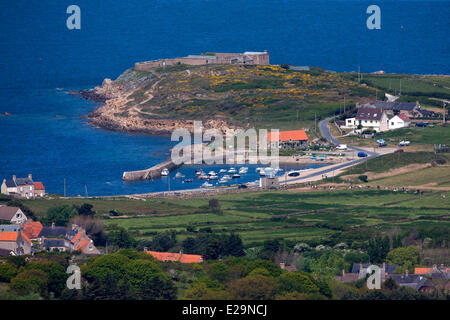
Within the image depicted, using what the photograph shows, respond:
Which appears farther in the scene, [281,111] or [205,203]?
[281,111]

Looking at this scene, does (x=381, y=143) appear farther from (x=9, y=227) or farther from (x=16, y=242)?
(x=16, y=242)

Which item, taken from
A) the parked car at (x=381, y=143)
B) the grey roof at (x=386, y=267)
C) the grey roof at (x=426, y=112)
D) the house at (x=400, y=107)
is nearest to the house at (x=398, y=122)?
the house at (x=400, y=107)

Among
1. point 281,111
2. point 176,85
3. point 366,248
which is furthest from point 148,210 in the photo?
point 176,85

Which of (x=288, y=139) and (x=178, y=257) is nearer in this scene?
(x=178, y=257)

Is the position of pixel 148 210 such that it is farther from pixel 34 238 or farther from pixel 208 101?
pixel 208 101

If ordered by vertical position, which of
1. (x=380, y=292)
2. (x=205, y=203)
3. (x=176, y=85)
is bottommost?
(x=380, y=292)

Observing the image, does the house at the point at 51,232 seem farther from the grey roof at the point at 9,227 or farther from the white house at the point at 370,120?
the white house at the point at 370,120

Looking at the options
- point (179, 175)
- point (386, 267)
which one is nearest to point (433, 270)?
point (386, 267)
